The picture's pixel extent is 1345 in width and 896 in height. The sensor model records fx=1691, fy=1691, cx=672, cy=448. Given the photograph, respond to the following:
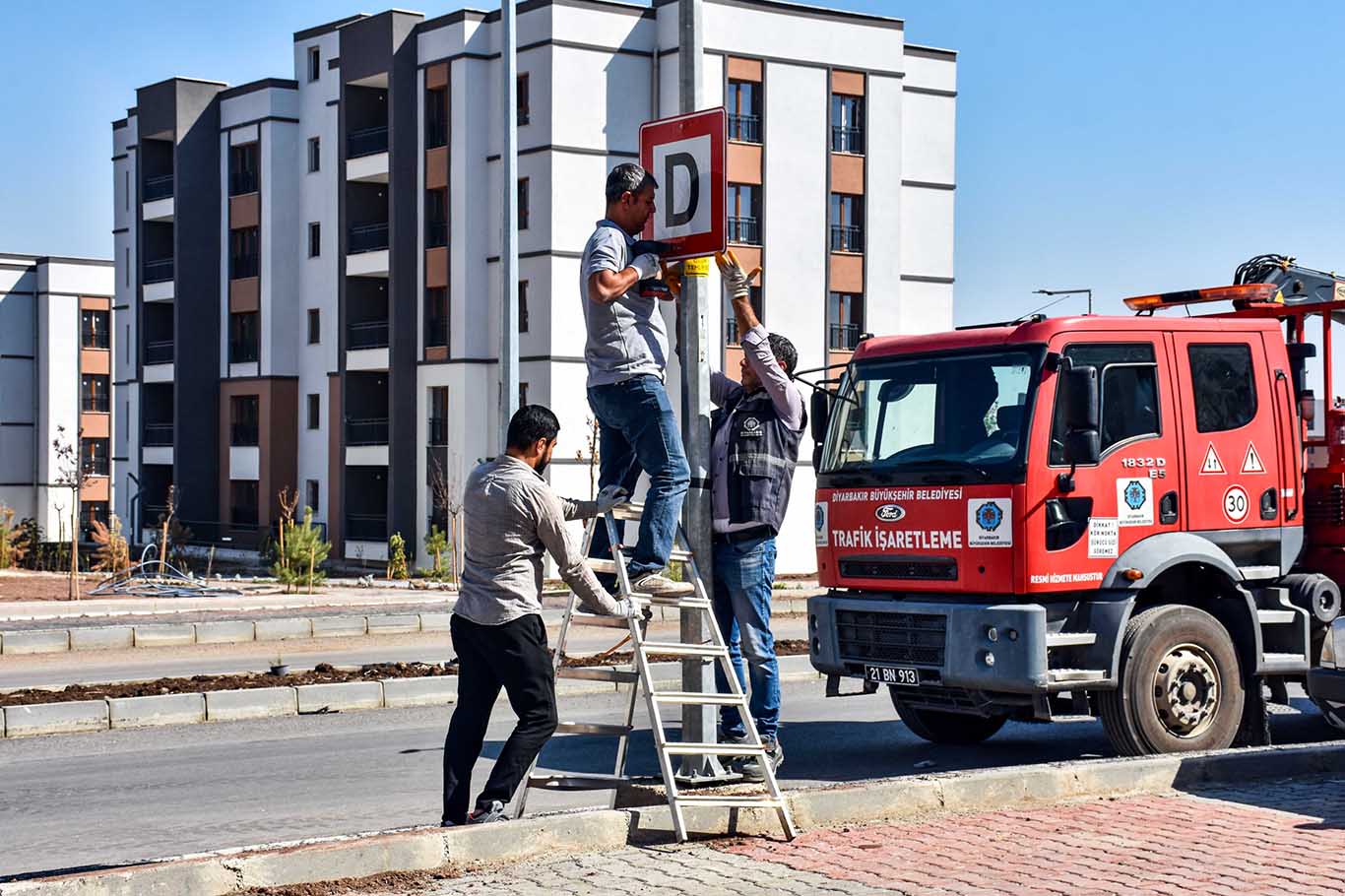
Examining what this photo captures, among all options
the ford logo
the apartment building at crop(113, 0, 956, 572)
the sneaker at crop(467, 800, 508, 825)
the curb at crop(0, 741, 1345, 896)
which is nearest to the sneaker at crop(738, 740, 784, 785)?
the curb at crop(0, 741, 1345, 896)

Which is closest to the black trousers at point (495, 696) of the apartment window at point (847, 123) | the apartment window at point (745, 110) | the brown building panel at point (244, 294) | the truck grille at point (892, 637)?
the truck grille at point (892, 637)

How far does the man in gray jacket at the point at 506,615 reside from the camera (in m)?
7.54

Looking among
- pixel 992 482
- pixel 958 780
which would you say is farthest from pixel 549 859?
pixel 992 482

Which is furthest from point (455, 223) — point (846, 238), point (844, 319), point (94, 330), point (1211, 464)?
point (1211, 464)

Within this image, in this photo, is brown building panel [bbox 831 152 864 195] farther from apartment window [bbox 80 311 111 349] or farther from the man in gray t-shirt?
apartment window [bbox 80 311 111 349]

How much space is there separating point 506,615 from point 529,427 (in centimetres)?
87

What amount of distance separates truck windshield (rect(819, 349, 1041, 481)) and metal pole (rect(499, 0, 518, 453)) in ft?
40.8

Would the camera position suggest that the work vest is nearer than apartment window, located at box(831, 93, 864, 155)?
Yes

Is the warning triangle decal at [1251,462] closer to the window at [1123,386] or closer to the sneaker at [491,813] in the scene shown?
the window at [1123,386]

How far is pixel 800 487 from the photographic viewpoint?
50906mm

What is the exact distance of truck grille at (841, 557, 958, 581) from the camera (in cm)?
1032

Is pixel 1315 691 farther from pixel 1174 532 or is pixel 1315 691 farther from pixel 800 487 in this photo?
pixel 800 487

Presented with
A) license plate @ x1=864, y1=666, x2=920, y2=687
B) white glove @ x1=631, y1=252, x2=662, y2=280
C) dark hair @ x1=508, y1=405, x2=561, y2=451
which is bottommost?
license plate @ x1=864, y1=666, x2=920, y2=687

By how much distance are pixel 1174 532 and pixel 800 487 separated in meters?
40.3
